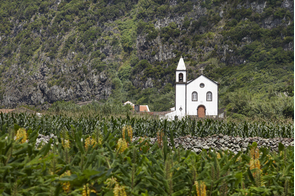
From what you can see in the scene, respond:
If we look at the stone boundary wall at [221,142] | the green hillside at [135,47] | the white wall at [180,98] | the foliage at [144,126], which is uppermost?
the green hillside at [135,47]

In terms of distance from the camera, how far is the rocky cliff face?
81.9 meters

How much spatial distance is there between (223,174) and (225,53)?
267 feet

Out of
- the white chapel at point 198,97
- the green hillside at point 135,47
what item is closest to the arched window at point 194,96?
the white chapel at point 198,97

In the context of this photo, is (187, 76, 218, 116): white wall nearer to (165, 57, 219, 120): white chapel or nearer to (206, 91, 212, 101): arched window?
(165, 57, 219, 120): white chapel

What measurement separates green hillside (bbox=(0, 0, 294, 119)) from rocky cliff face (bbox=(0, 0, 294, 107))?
343 millimetres

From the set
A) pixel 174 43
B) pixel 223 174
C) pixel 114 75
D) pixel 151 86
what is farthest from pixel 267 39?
pixel 223 174

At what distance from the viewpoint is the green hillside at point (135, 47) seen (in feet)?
235

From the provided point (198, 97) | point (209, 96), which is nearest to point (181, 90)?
point (198, 97)

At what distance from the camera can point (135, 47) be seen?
99.0 m

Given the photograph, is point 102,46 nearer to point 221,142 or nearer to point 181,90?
point 181,90

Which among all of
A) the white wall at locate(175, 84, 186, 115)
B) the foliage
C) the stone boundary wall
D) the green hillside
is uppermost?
the green hillside

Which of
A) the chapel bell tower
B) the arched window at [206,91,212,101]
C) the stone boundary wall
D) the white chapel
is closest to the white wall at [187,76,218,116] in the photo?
the white chapel

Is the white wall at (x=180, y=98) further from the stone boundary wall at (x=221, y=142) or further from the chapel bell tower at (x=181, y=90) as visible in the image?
the stone boundary wall at (x=221, y=142)

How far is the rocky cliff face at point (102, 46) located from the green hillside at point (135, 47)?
1.12 ft
